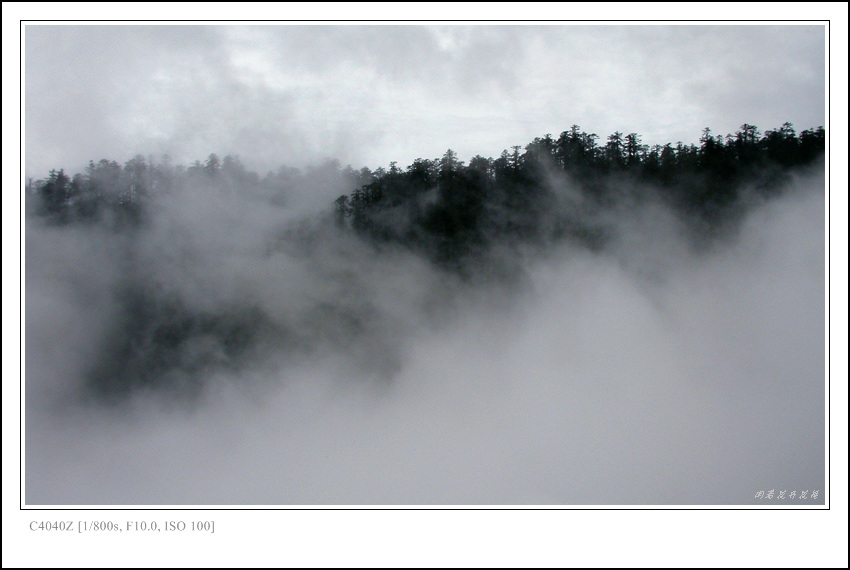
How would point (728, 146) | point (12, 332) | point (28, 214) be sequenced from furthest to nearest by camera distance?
1. point (728, 146)
2. point (28, 214)
3. point (12, 332)

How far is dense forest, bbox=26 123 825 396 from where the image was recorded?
471 centimetres

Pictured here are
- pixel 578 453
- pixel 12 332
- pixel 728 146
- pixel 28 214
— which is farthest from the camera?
pixel 728 146

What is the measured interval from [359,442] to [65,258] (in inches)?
146

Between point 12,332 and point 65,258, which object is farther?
point 65,258

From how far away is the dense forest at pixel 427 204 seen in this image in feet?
15.4

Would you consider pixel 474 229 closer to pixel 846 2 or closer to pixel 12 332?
pixel 846 2

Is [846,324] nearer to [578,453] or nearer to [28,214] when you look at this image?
[578,453]

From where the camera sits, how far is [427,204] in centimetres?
500

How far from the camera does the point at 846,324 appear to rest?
388cm

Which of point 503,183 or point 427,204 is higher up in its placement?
point 503,183

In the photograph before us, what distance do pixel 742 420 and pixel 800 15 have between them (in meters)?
4.10

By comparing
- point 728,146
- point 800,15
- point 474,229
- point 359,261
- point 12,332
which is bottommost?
point 12,332

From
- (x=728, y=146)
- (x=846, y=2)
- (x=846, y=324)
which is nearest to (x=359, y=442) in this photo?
(x=846, y=324)

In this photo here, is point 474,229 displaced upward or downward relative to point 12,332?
upward
